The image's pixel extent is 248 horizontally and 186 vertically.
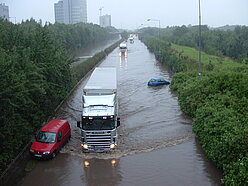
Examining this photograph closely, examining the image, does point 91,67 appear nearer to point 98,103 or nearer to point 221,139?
point 98,103

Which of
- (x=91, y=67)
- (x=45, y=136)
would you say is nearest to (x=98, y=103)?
(x=45, y=136)

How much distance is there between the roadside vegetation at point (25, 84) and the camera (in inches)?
575

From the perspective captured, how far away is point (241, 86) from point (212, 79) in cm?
287

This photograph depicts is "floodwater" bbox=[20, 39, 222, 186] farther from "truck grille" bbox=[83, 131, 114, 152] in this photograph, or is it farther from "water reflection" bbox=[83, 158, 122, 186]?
"truck grille" bbox=[83, 131, 114, 152]

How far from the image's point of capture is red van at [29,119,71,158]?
16344 millimetres

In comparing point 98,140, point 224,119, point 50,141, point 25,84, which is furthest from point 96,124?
point 224,119

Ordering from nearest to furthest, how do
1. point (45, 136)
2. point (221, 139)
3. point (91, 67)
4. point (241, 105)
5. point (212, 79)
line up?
point (221, 139) → point (45, 136) → point (241, 105) → point (212, 79) → point (91, 67)

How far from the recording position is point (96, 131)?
16.2m

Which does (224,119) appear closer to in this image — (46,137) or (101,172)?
(101,172)

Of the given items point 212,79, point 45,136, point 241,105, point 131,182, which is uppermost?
point 212,79

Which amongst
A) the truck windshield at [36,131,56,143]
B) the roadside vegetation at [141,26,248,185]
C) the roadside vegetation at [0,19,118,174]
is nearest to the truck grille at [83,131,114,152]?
the truck windshield at [36,131,56,143]

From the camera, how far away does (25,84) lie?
17.2m

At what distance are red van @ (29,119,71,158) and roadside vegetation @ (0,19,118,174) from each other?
85cm

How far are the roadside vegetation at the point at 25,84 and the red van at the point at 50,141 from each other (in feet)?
2.78
